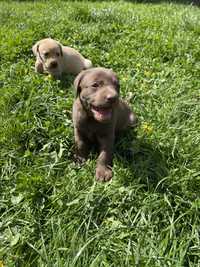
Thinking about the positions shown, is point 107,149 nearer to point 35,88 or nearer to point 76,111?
point 76,111

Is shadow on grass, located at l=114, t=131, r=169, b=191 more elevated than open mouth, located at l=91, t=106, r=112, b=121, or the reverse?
open mouth, located at l=91, t=106, r=112, b=121

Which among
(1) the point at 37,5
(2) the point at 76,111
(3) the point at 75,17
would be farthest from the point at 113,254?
(1) the point at 37,5

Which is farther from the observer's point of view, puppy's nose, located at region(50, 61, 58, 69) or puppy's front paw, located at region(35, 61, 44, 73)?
puppy's front paw, located at region(35, 61, 44, 73)

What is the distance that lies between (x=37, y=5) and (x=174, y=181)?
7.10 meters

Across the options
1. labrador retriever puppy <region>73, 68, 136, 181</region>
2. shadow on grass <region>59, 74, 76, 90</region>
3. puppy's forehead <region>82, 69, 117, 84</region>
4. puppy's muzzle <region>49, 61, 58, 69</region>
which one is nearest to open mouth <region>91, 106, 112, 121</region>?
labrador retriever puppy <region>73, 68, 136, 181</region>

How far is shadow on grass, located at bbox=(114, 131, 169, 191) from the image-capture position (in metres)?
3.95

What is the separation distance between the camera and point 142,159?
167 inches

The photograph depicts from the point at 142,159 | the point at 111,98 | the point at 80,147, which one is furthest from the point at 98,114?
the point at 142,159

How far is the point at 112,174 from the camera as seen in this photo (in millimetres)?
4043

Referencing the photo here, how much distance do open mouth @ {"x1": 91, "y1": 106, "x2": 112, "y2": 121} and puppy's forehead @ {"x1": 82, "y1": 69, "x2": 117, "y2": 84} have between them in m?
0.23

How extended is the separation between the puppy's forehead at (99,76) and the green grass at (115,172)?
2.32 ft

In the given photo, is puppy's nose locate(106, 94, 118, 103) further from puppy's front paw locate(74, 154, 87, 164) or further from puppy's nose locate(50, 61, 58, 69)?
puppy's nose locate(50, 61, 58, 69)

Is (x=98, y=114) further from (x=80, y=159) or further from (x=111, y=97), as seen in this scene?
(x=80, y=159)

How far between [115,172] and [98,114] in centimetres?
52
